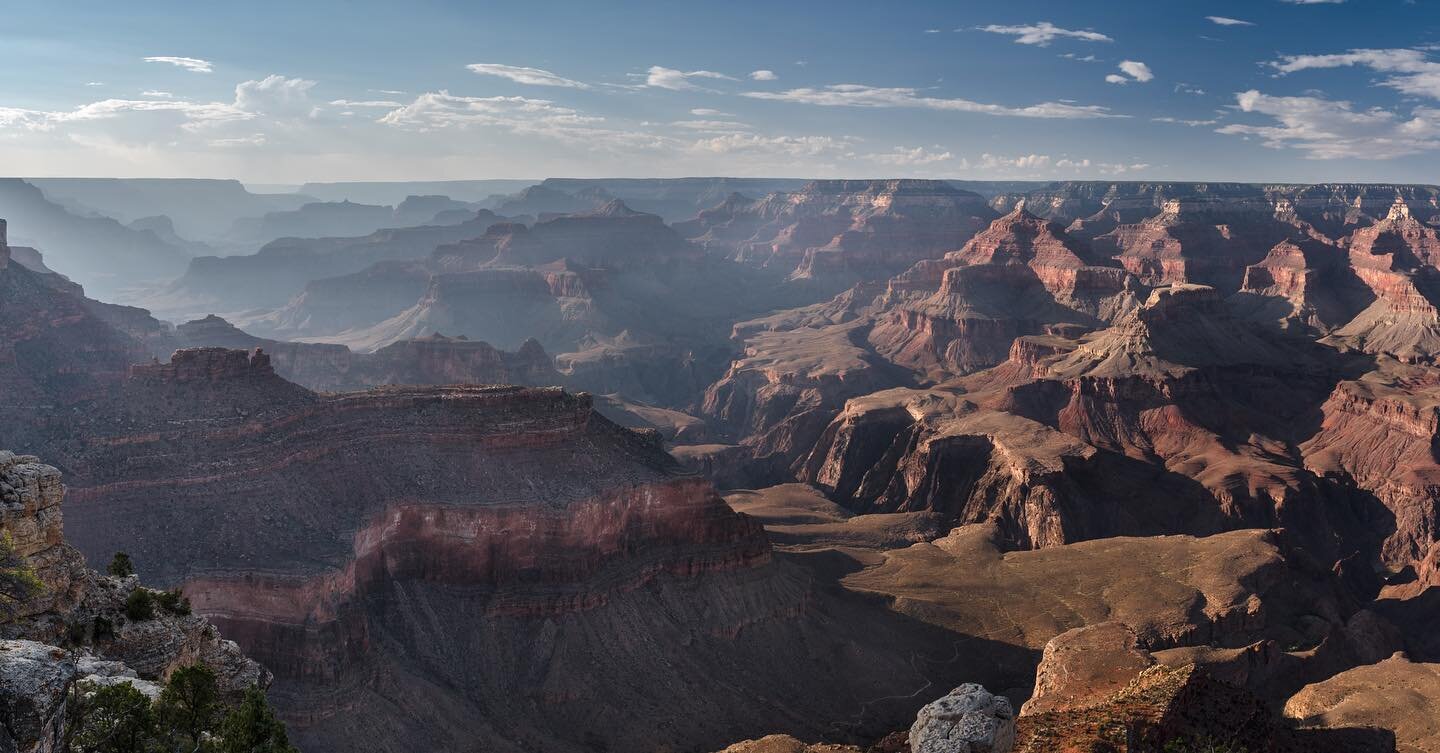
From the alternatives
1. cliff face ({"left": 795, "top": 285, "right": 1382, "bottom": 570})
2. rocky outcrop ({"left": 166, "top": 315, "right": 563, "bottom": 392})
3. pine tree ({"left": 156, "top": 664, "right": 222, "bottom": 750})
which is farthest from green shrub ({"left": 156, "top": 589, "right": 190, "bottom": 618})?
rocky outcrop ({"left": 166, "top": 315, "right": 563, "bottom": 392})

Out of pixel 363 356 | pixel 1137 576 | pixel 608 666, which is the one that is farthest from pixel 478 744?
pixel 363 356

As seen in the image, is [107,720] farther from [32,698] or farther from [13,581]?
[13,581]

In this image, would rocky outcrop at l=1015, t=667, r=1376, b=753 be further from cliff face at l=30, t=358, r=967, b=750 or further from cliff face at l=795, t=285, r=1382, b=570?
cliff face at l=795, t=285, r=1382, b=570

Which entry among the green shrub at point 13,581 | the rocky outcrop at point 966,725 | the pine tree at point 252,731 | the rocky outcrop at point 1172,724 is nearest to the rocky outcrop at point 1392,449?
the rocky outcrop at point 1172,724

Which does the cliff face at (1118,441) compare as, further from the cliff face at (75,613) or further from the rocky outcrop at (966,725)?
the cliff face at (75,613)

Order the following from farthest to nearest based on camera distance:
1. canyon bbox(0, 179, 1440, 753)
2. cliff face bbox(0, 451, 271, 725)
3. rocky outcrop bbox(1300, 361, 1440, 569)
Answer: rocky outcrop bbox(1300, 361, 1440, 569) → canyon bbox(0, 179, 1440, 753) → cliff face bbox(0, 451, 271, 725)

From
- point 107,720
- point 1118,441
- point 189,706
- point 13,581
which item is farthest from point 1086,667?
point 1118,441

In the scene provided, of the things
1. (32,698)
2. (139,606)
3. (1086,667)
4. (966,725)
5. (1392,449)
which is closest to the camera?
(32,698)

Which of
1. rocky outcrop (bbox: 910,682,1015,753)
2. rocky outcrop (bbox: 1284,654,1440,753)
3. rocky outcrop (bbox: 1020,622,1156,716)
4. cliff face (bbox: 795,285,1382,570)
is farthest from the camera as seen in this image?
cliff face (bbox: 795,285,1382,570)
